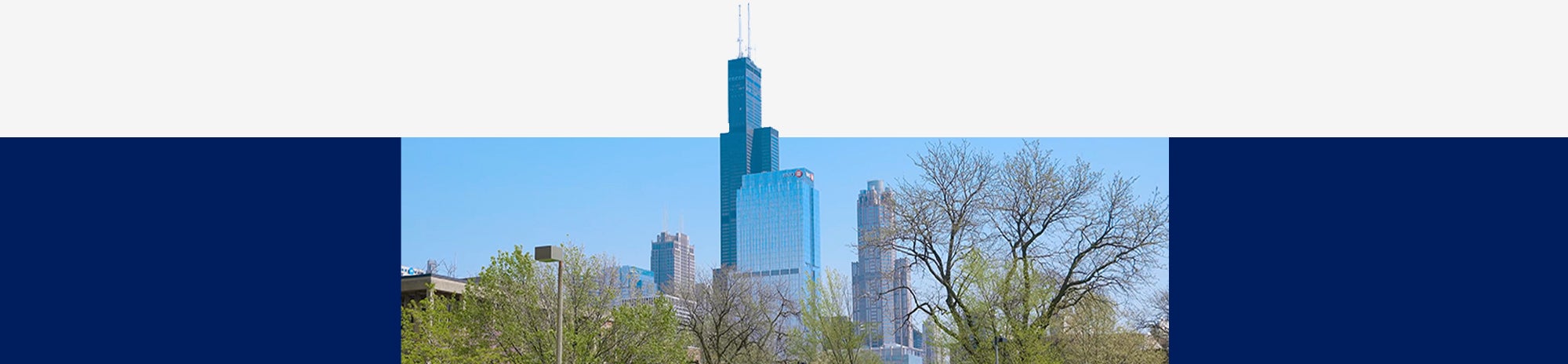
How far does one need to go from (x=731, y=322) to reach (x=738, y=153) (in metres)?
94.4

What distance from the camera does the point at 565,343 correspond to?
23375 mm

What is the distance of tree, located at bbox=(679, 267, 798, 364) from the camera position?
139 feet

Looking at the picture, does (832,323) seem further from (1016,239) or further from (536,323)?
(536,323)

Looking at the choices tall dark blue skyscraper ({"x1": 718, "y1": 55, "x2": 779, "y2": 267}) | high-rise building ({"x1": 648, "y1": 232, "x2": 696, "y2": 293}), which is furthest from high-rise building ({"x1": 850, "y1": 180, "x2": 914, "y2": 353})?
tall dark blue skyscraper ({"x1": 718, "y1": 55, "x2": 779, "y2": 267})

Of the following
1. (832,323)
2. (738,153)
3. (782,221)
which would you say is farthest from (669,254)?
(832,323)

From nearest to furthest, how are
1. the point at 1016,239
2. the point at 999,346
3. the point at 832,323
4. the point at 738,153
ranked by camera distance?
the point at 999,346, the point at 1016,239, the point at 832,323, the point at 738,153

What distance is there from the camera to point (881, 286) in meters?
30.0

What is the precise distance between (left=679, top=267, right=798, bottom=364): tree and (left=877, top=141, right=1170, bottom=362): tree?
55.7 feet

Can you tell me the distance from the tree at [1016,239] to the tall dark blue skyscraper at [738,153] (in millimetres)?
83994

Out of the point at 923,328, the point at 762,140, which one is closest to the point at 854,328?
the point at 923,328

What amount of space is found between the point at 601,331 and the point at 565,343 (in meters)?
0.87

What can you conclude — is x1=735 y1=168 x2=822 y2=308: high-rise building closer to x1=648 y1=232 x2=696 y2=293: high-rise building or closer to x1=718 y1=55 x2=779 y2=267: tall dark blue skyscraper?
x1=718 y1=55 x2=779 y2=267: tall dark blue skyscraper

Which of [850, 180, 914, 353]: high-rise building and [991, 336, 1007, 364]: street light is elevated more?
[850, 180, 914, 353]: high-rise building

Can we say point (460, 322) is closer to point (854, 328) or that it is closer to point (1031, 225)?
point (1031, 225)
